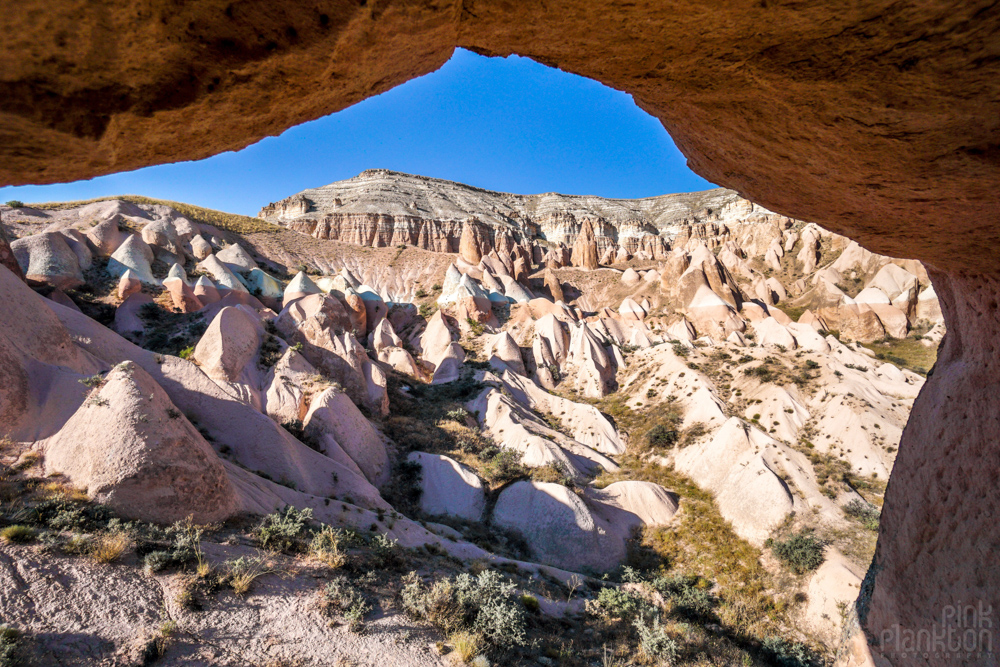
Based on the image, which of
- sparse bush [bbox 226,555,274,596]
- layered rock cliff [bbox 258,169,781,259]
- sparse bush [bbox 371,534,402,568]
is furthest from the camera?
layered rock cliff [bbox 258,169,781,259]

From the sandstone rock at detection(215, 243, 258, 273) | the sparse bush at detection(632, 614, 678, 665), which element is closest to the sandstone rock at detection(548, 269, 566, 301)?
the sandstone rock at detection(215, 243, 258, 273)

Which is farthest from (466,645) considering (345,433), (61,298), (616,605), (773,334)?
(773,334)

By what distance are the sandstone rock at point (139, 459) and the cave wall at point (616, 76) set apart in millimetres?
6631

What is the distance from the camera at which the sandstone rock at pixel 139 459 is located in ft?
21.8

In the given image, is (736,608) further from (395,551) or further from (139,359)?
(139,359)

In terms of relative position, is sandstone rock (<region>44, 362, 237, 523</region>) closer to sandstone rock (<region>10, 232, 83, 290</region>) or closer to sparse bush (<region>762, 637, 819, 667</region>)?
sparse bush (<region>762, 637, 819, 667</region>)

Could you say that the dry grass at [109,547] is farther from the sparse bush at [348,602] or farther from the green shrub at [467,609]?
the green shrub at [467,609]

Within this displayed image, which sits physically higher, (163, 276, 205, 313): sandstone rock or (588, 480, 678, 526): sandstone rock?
(163, 276, 205, 313): sandstone rock

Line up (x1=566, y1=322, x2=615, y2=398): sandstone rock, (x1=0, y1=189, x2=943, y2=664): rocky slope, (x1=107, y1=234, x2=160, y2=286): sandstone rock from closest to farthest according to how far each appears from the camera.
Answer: (x1=0, y1=189, x2=943, y2=664): rocky slope
(x1=107, y1=234, x2=160, y2=286): sandstone rock
(x1=566, y1=322, x2=615, y2=398): sandstone rock

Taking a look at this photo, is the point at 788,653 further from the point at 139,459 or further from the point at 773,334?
the point at 773,334

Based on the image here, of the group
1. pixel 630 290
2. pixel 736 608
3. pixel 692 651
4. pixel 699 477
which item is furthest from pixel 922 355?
pixel 692 651

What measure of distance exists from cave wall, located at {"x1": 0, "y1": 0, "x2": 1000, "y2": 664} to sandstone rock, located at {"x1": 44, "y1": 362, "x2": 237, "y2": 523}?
6.63m

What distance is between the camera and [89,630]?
461 cm

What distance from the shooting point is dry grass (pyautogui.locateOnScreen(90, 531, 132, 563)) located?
17.7 feet
